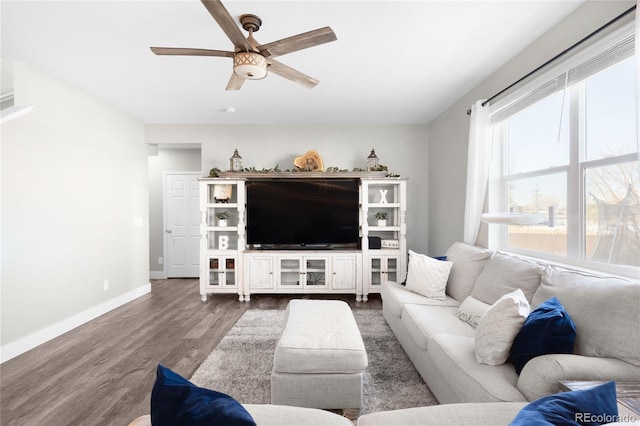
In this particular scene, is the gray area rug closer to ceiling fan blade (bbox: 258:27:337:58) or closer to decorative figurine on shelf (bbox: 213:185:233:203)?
decorative figurine on shelf (bbox: 213:185:233:203)

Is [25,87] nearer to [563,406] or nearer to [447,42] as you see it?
[447,42]

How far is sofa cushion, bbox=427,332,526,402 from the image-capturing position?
1.33m

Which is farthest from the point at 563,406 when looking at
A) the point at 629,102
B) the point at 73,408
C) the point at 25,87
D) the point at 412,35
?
the point at 25,87

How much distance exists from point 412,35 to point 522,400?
96.6 inches

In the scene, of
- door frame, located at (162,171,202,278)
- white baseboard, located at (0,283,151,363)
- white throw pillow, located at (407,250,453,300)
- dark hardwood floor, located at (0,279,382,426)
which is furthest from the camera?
door frame, located at (162,171,202,278)

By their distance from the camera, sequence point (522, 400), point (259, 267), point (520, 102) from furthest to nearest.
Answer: point (259, 267) → point (520, 102) → point (522, 400)

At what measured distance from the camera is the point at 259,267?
163 inches

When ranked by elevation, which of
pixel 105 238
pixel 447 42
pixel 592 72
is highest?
pixel 447 42

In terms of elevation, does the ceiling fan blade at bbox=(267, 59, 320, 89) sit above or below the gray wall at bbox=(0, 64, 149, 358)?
above

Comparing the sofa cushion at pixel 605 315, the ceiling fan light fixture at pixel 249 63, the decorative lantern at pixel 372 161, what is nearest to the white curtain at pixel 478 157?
→ the sofa cushion at pixel 605 315

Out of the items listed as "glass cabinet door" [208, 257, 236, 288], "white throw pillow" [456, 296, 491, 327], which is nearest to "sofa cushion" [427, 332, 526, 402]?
"white throw pillow" [456, 296, 491, 327]

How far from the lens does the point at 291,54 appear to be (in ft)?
8.37

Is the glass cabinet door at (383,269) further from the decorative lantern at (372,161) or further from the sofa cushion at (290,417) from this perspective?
the sofa cushion at (290,417)

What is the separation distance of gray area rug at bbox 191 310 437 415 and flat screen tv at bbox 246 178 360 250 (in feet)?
4.83
